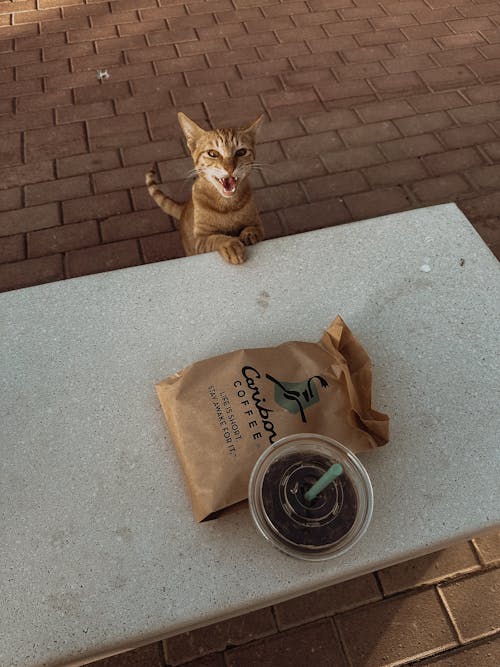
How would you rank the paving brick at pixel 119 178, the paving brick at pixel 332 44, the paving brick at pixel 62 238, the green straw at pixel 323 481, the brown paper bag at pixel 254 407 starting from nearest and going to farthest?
the green straw at pixel 323 481
the brown paper bag at pixel 254 407
the paving brick at pixel 62 238
the paving brick at pixel 119 178
the paving brick at pixel 332 44

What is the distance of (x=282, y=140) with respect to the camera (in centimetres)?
308

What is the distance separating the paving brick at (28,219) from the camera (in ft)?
8.78

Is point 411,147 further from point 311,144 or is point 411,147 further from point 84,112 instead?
point 84,112

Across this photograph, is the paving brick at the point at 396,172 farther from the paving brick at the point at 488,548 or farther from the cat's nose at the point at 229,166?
the paving brick at the point at 488,548

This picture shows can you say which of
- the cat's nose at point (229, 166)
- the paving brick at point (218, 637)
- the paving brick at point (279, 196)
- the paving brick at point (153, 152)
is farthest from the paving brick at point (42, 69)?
the paving brick at point (218, 637)

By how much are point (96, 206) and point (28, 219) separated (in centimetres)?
33

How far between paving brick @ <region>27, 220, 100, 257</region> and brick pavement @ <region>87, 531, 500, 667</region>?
1.71m

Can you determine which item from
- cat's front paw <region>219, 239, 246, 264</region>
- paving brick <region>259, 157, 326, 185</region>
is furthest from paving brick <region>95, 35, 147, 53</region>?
cat's front paw <region>219, 239, 246, 264</region>

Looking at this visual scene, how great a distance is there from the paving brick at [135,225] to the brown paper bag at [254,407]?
1643 mm

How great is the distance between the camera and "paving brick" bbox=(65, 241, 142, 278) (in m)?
2.55

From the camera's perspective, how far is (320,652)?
1.72 m

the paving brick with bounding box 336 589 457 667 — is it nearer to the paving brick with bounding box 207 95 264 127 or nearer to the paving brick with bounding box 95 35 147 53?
the paving brick with bounding box 207 95 264 127

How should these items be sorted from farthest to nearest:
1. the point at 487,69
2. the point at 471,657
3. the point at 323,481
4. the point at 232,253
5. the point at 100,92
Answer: the point at 487,69, the point at 100,92, the point at 471,657, the point at 232,253, the point at 323,481

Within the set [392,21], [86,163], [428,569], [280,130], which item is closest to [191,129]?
[86,163]
